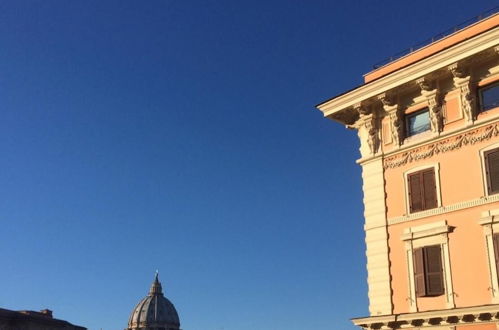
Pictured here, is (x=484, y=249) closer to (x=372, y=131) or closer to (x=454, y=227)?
(x=454, y=227)

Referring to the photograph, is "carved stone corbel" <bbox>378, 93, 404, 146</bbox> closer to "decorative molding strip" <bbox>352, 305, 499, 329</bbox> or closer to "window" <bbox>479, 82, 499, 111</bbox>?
"window" <bbox>479, 82, 499, 111</bbox>

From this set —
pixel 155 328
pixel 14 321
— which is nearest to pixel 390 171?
pixel 14 321

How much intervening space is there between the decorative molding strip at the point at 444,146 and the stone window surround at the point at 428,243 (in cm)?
249

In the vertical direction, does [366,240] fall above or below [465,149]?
below

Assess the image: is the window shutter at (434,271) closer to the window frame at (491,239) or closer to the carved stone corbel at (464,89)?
the window frame at (491,239)

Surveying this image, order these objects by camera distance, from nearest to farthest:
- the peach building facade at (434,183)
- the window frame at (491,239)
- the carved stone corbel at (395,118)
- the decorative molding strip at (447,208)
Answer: the window frame at (491,239)
the peach building facade at (434,183)
the decorative molding strip at (447,208)
the carved stone corbel at (395,118)

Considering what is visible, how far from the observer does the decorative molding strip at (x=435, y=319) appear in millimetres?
18016

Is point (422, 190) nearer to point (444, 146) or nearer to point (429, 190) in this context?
point (429, 190)

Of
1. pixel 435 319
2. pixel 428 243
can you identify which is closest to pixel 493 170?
pixel 428 243

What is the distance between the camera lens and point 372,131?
23.4 m

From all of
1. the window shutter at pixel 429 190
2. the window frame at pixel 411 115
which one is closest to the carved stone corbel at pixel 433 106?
the window frame at pixel 411 115

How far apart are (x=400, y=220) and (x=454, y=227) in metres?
2.16

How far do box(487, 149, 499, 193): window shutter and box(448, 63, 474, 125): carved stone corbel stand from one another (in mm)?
1402

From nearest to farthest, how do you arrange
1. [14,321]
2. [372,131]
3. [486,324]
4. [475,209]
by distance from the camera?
1. [486,324]
2. [475,209]
3. [372,131]
4. [14,321]
